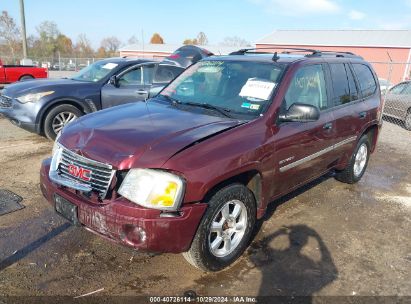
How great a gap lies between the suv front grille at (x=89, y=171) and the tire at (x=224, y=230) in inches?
31.9

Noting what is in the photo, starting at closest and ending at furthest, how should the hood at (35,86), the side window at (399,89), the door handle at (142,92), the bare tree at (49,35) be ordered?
the hood at (35,86) < the door handle at (142,92) < the side window at (399,89) < the bare tree at (49,35)

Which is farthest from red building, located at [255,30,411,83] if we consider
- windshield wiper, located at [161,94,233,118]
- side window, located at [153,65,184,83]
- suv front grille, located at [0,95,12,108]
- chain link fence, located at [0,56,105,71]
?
windshield wiper, located at [161,94,233,118]

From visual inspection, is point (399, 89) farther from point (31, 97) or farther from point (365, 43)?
point (365, 43)

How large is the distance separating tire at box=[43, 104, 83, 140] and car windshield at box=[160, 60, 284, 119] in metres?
3.38

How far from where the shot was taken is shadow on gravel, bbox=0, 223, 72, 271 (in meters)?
3.31

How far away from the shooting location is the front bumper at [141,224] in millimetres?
2715

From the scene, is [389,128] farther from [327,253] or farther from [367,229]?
[327,253]

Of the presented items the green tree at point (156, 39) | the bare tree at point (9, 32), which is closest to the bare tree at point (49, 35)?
the bare tree at point (9, 32)

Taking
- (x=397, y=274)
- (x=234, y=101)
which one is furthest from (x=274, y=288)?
Answer: (x=234, y=101)

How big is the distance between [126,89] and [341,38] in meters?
40.0

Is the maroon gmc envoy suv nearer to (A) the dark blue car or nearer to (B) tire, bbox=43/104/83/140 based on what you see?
(A) the dark blue car

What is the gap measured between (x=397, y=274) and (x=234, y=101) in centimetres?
222

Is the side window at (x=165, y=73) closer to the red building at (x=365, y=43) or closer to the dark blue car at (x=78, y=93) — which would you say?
the dark blue car at (x=78, y=93)

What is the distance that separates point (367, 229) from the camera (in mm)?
4348
